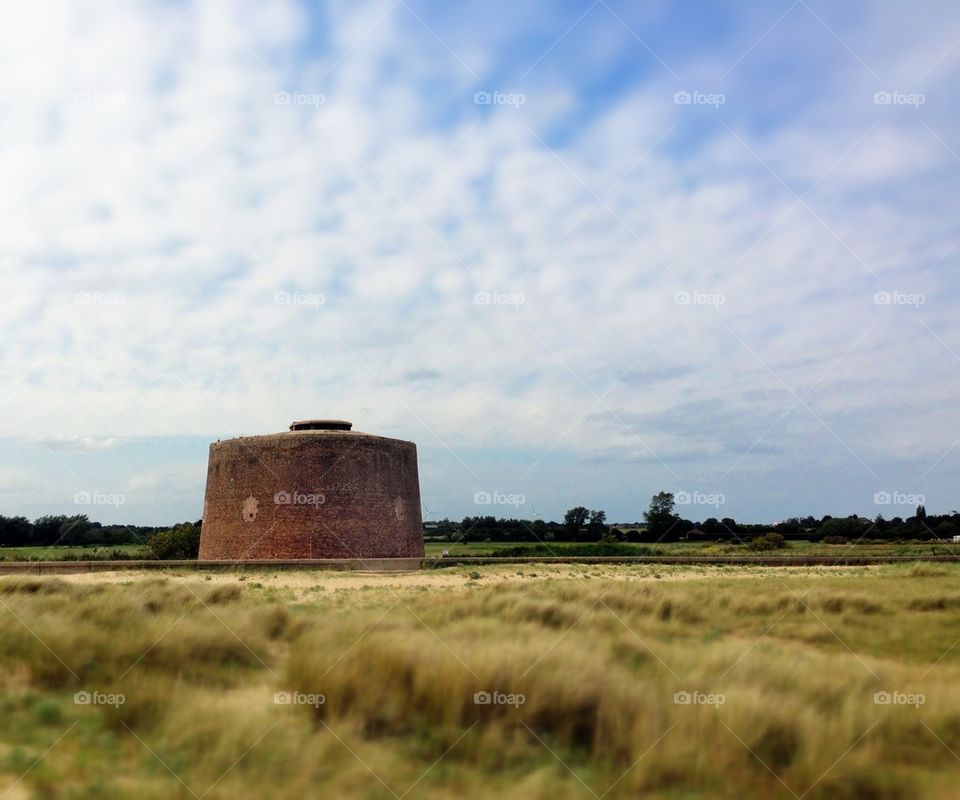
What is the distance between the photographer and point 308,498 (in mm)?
23203

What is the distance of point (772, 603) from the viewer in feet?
34.0

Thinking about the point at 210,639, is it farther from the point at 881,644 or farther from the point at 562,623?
the point at 881,644

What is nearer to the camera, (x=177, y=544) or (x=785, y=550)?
(x=177, y=544)

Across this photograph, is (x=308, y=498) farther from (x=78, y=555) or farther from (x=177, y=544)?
(x=78, y=555)

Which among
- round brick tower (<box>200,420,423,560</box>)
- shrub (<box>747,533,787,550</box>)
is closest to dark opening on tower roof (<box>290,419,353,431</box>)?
round brick tower (<box>200,420,423,560</box>)

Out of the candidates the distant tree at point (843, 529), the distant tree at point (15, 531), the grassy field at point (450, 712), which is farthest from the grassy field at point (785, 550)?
the distant tree at point (15, 531)

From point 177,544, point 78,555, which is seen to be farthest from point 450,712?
point 78,555

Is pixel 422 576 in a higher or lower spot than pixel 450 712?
lower

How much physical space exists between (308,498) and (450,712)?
19392mm

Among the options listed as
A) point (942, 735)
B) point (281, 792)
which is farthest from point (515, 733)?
point (942, 735)

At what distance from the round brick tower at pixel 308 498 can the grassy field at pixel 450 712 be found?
15844 mm

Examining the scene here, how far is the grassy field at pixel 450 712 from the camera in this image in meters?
3.78

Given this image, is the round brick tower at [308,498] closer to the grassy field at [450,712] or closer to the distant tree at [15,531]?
the grassy field at [450,712]

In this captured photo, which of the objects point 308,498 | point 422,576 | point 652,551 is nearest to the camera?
point 422,576
